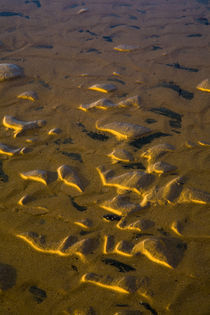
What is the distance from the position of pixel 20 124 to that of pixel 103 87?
40.8 inches

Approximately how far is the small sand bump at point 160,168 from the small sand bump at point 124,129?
1.27 feet

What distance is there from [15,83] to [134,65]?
1488 mm

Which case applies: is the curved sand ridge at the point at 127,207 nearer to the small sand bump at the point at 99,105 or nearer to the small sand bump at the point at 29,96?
the small sand bump at the point at 99,105

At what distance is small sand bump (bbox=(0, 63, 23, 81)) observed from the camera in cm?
304

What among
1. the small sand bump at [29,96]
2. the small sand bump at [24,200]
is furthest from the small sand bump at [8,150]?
the small sand bump at [29,96]

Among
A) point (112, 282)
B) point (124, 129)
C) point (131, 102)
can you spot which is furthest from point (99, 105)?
point (112, 282)

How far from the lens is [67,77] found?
3152 mm

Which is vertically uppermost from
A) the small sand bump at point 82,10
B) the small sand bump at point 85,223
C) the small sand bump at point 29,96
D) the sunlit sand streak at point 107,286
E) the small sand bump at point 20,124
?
the small sand bump at point 82,10

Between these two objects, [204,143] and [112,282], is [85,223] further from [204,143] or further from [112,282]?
[204,143]

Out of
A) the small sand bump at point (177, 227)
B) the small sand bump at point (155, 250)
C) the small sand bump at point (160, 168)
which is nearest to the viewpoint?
the small sand bump at point (155, 250)

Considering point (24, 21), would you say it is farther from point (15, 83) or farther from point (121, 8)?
point (15, 83)

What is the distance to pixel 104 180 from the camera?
1.84 meters

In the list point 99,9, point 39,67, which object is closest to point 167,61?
point 39,67

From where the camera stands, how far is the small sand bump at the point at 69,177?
180 cm
